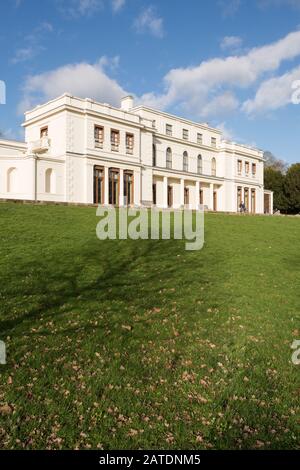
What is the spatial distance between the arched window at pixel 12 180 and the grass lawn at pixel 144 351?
22959mm

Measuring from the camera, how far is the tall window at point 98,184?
121 feet

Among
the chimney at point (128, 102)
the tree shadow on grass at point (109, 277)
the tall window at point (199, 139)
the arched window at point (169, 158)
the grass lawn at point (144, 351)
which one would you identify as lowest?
the grass lawn at point (144, 351)

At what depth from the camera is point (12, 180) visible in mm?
35062

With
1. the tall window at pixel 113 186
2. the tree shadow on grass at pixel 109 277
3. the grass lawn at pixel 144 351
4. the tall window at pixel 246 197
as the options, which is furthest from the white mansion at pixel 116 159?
the grass lawn at pixel 144 351

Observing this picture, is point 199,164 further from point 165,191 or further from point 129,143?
point 129,143

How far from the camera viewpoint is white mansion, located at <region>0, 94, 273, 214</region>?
34594 mm

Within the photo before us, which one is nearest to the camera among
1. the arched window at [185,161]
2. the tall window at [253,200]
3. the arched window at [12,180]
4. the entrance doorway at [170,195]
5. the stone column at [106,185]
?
the arched window at [12,180]

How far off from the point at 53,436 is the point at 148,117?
43664mm

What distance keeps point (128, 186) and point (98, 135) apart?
612 cm

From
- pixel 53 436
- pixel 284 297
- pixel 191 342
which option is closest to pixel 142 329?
pixel 191 342

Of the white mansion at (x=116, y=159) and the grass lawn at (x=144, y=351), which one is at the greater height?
the white mansion at (x=116, y=159)

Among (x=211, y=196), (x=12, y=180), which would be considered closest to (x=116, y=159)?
(x=12, y=180)

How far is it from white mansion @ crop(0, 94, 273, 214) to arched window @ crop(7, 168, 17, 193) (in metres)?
0.09

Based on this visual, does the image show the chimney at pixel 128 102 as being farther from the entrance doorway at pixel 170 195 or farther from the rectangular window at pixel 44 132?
the rectangular window at pixel 44 132
